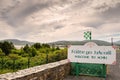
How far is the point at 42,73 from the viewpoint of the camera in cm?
900

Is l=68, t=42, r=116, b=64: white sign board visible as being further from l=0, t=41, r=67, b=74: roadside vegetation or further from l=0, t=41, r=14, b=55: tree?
l=0, t=41, r=14, b=55: tree

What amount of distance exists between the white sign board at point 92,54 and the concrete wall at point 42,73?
928 millimetres

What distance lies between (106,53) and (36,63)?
408 centimetres

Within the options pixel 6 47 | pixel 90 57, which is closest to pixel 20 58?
pixel 6 47

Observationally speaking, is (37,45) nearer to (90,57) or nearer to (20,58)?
(20,58)

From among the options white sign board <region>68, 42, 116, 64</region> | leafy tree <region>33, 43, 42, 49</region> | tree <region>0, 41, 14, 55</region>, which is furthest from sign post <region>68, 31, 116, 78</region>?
leafy tree <region>33, 43, 42, 49</region>

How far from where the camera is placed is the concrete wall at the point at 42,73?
7.38 m

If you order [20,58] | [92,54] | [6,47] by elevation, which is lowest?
[20,58]

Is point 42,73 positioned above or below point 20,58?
below

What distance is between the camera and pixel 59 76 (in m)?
11.0

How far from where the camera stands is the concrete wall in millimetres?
7375

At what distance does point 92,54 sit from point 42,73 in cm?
362

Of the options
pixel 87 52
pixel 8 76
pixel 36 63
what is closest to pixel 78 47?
pixel 87 52

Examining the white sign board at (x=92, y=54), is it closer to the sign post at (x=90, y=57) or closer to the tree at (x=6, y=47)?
the sign post at (x=90, y=57)
